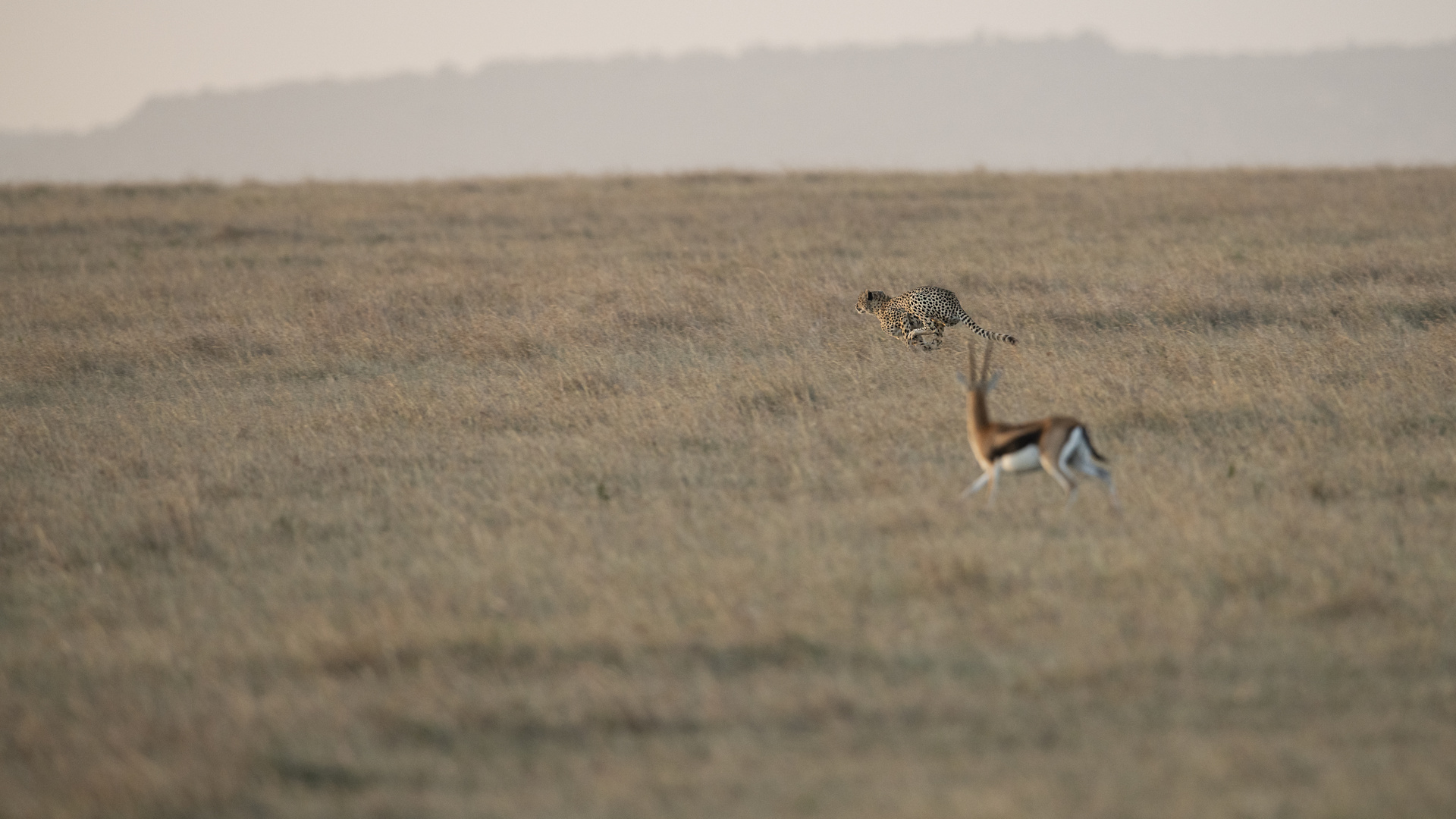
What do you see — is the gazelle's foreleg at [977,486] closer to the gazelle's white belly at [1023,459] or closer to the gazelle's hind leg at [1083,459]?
the gazelle's white belly at [1023,459]

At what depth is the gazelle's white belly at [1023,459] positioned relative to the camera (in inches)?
247

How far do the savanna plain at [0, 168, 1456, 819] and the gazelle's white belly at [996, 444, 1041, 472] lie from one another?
0.33 metres

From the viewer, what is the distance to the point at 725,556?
19.9 ft

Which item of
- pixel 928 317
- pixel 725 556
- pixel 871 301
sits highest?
pixel 871 301

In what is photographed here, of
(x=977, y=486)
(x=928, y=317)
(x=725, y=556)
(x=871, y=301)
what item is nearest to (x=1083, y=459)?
(x=977, y=486)

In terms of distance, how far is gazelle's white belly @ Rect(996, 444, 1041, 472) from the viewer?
6285 mm

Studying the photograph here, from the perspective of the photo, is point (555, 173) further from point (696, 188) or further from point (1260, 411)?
point (1260, 411)

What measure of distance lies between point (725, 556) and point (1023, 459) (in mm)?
1567

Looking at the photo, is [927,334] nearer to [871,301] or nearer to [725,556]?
Result: [871,301]

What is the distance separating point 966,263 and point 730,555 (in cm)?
1095

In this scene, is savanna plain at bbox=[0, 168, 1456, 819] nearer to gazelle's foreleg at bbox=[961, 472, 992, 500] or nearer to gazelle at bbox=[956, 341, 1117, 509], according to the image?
gazelle's foreleg at bbox=[961, 472, 992, 500]

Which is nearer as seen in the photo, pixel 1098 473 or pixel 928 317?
pixel 1098 473

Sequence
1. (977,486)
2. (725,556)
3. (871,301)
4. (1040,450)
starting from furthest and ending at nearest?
(871,301) → (977,486) → (1040,450) → (725,556)

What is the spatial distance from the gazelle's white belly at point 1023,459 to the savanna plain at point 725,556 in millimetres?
328
